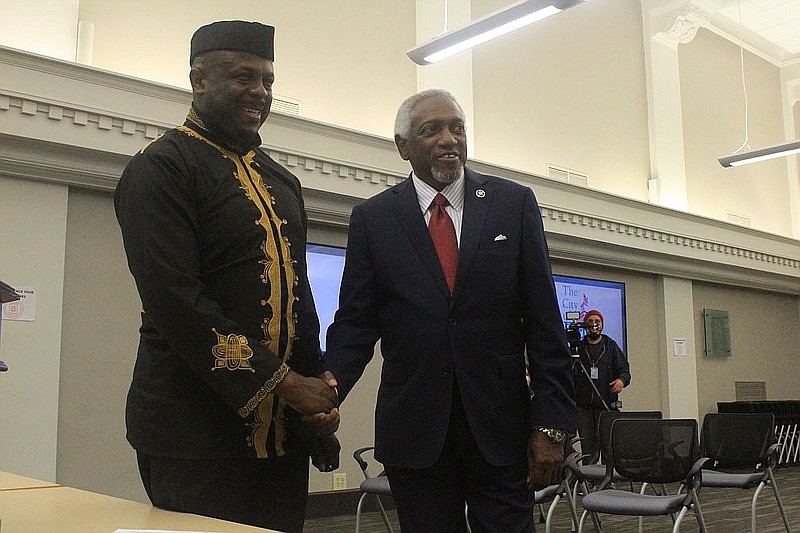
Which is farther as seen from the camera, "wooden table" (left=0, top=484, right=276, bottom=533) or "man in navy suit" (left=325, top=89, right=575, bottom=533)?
"man in navy suit" (left=325, top=89, right=575, bottom=533)

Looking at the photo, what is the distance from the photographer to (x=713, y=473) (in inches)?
198

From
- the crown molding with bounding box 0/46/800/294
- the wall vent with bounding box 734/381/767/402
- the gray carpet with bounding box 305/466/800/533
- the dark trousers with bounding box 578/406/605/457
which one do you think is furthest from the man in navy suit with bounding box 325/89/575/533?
the wall vent with bounding box 734/381/767/402

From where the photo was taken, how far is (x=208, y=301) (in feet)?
5.25

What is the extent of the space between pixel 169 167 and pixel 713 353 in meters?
9.56

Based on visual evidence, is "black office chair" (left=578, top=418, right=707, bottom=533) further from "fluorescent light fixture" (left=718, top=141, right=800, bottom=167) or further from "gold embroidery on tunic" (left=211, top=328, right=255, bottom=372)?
"fluorescent light fixture" (left=718, top=141, right=800, bottom=167)

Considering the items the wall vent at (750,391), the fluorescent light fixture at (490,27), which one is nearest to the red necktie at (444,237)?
the fluorescent light fixture at (490,27)

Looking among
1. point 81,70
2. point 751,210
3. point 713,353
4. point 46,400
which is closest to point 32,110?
point 81,70

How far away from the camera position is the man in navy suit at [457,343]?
1880 mm

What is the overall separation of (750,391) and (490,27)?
279 inches

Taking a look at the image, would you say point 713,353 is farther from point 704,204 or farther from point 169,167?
point 169,167

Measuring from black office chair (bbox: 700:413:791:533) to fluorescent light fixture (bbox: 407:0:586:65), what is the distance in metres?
2.77

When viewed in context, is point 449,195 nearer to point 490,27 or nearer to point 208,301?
point 208,301

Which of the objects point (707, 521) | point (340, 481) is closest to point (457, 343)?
point (340, 481)

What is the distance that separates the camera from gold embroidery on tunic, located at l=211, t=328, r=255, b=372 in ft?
5.12
